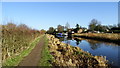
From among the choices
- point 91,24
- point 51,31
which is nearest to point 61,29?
point 51,31

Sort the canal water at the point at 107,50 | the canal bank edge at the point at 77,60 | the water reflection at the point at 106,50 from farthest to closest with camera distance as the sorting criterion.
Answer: the water reflection at the point at 106,50
the canal water at the point at 107,50
the canal bank edge at the point at 77,60

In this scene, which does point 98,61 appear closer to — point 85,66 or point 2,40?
point 85,66

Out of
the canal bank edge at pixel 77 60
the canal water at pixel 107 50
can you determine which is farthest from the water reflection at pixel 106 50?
the canal bank edge at pixel 77 60

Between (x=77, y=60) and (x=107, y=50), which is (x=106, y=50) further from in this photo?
(x=77, y=60)

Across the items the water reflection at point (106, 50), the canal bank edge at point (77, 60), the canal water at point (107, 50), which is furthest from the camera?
the water reflection at point (106, 50)

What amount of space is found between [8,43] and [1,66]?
241 cm

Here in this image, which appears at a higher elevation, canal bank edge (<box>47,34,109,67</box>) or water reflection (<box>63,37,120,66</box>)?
canal bank edge (<box>47,34,109,67</box>)

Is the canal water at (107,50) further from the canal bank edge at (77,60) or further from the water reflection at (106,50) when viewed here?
the canal bank edge at (77,60)

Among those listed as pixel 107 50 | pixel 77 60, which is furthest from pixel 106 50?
pixel 77 60

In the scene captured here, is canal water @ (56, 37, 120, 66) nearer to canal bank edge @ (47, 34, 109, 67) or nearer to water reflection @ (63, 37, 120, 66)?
water reflection @ (63, 37, 120, 66)

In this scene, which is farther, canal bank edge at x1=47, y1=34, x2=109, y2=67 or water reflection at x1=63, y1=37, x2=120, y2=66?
water reflection at x1=63, y1=37, x2=120, y2=66

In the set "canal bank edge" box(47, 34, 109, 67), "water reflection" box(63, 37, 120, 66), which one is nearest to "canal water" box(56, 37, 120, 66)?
"water reflection" box(63, 37, 120, 66)

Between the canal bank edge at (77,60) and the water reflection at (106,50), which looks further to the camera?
the water reflection at (106,50)

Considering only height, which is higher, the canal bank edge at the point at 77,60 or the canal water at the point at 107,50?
the canal bank edge at the point at 77,60
